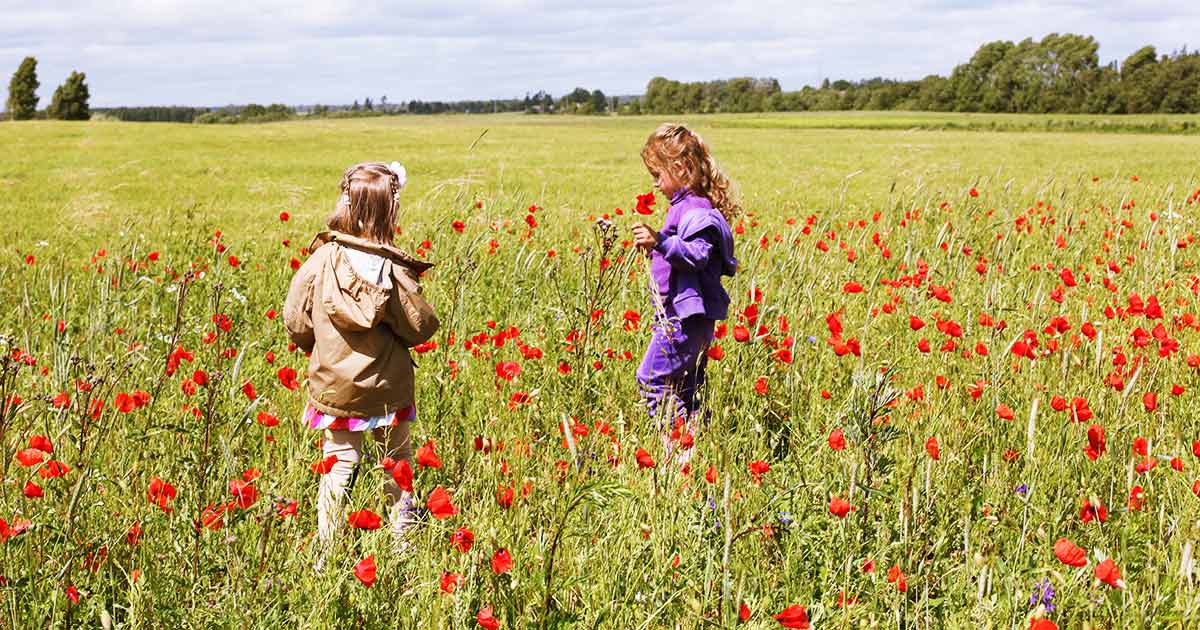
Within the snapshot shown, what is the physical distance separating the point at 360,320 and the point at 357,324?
0.06 feet

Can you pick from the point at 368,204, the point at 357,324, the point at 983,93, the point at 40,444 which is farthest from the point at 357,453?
the point at 983,93

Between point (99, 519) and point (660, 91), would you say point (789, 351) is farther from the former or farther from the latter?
point (660, 91)

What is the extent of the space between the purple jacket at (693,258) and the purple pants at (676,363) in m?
0.08

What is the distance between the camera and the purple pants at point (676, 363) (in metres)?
3.47

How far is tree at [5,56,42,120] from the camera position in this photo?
2763 inches

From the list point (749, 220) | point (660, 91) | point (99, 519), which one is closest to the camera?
point (99, 519)

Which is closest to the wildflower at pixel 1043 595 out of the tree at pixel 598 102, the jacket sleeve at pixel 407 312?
the jacket sleeve at pixel 407 312

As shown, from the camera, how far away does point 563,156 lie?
76.3ft

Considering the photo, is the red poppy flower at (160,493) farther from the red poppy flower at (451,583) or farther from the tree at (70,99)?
the tree at (70,99)

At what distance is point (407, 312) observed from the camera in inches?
110

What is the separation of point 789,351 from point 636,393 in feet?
2.68

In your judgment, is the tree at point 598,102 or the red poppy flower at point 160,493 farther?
the tree at point 598,102

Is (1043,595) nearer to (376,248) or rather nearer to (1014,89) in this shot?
(376,248)

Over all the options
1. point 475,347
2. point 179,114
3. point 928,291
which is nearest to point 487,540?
point 475,347
